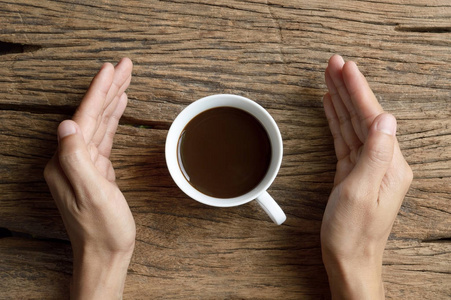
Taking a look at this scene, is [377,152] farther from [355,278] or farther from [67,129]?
[67,129]

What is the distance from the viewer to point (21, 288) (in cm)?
120

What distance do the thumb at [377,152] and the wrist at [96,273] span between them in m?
0.66

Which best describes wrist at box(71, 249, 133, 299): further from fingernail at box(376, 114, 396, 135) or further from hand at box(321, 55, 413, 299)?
fingernail at box(376, 114, 396, 135)

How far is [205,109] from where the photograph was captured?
1079 millimetres

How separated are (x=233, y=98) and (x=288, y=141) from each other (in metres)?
0.23

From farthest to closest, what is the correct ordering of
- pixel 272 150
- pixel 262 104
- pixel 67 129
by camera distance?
pixel 262 104
pixel 272 150
pixel 67 129

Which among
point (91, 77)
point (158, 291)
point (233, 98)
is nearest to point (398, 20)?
point (233, 98)

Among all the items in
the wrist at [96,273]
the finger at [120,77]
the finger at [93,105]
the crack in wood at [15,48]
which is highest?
the crack in wood at [15,48]

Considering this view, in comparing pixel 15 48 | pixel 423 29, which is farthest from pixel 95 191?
pixel 423 29

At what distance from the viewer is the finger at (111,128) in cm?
115

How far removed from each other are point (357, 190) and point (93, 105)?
689 mm

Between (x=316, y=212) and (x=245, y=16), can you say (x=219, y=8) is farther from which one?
(x=316, y=212)

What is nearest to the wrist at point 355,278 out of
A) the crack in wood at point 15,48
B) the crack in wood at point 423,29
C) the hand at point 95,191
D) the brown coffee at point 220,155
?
the brown coffee at point 220,155

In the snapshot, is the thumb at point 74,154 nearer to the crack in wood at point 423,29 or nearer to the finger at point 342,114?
the finger at point 342,114
